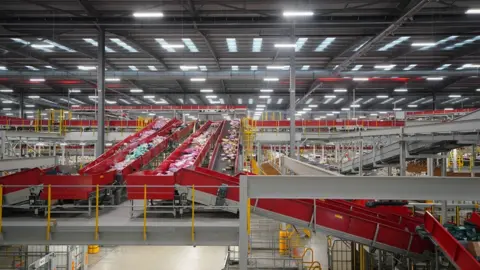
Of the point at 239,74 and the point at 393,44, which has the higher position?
the point at 393,44

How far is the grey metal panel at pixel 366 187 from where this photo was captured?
4.72 m

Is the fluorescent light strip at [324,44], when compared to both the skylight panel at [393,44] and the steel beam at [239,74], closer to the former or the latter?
the steel beam at [239,74]

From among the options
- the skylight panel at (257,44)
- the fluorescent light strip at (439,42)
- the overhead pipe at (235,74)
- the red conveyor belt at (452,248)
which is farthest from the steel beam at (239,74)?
the red conveyor belt at (452,248)

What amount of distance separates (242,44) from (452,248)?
1410 cm

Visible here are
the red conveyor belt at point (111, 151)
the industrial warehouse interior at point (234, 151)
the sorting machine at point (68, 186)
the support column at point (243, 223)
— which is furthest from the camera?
the red conveyor belt at point (111, 151)

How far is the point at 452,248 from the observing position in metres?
6.15

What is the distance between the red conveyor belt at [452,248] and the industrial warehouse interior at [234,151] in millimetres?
25

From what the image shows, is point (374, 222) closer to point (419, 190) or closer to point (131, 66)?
point (419, 190)

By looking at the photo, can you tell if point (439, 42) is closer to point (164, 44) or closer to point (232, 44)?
point (232, 44)

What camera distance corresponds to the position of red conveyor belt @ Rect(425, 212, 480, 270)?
18.4 feet

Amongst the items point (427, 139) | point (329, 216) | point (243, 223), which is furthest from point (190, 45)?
point (243, 223)

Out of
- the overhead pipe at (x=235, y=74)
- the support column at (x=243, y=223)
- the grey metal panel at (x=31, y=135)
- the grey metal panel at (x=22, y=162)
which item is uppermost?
the overhead pipe at (x=235, y=74)

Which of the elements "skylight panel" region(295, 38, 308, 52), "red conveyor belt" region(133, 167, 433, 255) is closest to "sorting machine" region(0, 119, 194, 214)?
"red conveyor belt" region(133, 167, 433, 255)

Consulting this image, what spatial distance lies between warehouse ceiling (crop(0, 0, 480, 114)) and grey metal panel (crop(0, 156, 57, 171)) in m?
5.71
